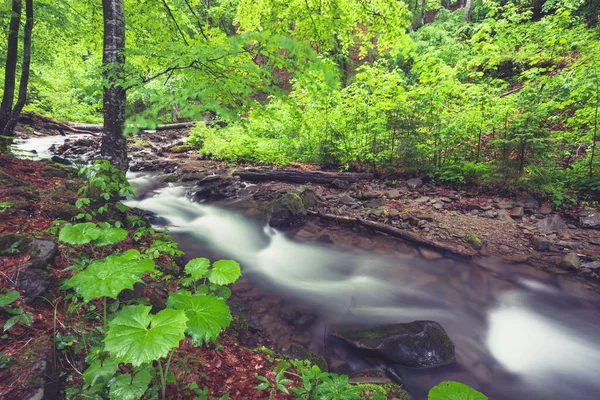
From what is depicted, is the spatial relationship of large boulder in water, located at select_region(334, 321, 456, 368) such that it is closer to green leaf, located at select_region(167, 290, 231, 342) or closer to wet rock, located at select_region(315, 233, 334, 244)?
green leaf, located at select_region(167, 290, 231, 342)

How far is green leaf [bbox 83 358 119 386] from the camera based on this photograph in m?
1.56

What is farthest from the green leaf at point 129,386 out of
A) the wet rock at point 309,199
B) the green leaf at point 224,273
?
the wet rock at point 309,199

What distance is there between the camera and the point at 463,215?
6.78 m

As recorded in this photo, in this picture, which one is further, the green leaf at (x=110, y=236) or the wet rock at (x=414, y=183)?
the wet rock at (x=414, y=183)

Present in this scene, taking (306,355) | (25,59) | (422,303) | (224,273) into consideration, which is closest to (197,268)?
(224,273)

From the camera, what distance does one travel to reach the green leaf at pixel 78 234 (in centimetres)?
216

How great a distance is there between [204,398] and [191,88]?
8.40 ft

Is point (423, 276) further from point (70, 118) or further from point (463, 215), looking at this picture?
point (70, 118)

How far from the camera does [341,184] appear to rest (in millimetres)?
8641

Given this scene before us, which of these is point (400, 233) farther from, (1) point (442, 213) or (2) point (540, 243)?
(2) point (540, 243)

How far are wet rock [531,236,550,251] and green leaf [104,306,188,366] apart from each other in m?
6.80

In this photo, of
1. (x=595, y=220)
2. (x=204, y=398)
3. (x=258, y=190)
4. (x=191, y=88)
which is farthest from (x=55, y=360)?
(x=595, y=220)

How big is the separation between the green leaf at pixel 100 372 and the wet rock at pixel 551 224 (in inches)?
303

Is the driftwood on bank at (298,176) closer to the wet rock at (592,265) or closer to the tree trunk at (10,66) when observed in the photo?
the wet rock at (592,265)
